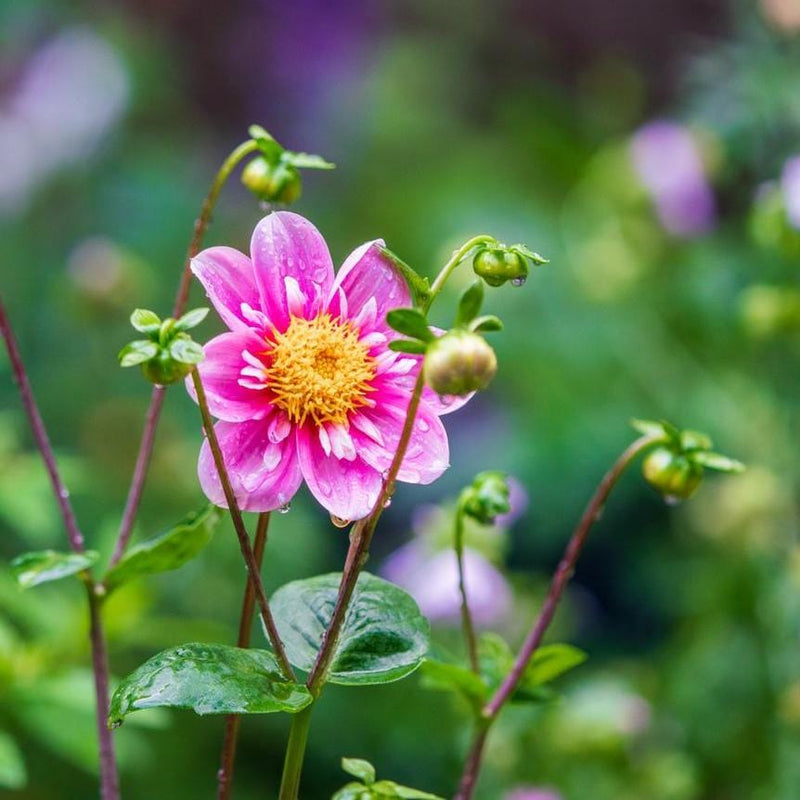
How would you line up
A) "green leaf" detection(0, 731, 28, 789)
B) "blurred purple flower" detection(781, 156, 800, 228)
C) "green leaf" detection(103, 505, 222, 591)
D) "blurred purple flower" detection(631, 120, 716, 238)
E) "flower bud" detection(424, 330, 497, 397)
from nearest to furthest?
"flower bud" detection(424, 330, 497, 397) → "green leaf" detection(103, 505, 222, 591) → "green leaf" detection(0, 731, 28, 789) → "blurred purple flower" detection(781, 156, 800, 228) → "blurred purple flower" detection(631, 120, 716, 238)

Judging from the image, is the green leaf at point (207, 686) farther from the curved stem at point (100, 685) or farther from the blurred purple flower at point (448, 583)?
the blurred purple flower at point (448, 583)

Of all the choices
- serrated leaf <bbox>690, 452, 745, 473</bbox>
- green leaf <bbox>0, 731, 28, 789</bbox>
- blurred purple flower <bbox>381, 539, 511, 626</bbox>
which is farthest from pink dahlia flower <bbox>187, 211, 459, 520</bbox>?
blurred purple flower <bbox>381, 539, 511, 626</bbox>

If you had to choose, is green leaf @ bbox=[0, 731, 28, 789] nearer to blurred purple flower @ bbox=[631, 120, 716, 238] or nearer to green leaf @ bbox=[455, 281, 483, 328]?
green leaf @ bbox=[455, 281, 483, 328]

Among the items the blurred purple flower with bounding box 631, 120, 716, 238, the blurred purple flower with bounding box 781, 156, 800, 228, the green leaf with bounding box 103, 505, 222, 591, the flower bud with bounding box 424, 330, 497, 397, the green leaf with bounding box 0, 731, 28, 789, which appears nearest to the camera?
the flower bud with bounding box 424, 330, 497, 397

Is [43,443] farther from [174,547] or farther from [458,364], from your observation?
[458,364]

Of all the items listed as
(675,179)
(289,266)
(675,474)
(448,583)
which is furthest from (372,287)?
(675,179)

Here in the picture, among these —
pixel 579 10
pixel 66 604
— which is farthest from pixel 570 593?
pixel 579 10

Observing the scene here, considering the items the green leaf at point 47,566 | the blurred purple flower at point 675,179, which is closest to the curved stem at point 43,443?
the green leaf at point 47,566
